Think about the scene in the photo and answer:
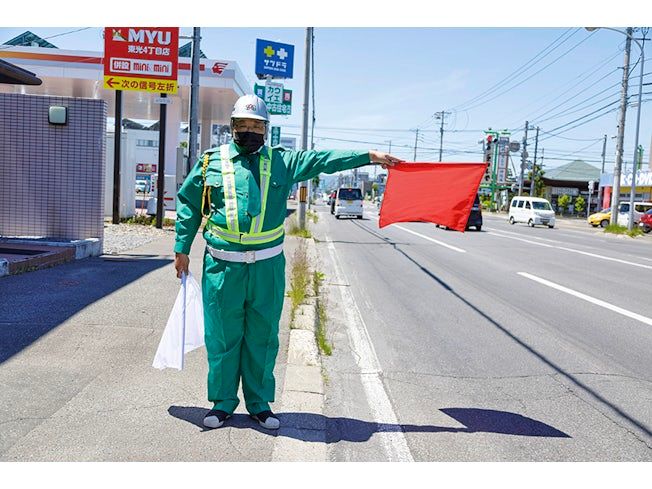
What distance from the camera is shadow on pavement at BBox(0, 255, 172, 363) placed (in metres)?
6.55

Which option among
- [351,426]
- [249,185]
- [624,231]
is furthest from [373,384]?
[624,231]

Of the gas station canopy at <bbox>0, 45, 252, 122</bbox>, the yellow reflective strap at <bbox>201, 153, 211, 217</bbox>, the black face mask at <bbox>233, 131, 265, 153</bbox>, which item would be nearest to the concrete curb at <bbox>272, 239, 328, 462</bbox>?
the yellow reflective strap at <bbox>201, 153, 211, 217</bbox>

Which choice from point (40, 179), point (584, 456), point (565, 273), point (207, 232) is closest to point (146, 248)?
point (40, 179)

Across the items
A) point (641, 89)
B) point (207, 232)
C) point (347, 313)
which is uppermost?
point (641, 89)

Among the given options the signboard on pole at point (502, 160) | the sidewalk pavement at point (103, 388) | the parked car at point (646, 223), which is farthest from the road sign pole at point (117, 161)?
the signboard on pole at point (502, 160)

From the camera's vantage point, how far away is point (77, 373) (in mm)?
5402

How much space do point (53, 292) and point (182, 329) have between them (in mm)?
4566

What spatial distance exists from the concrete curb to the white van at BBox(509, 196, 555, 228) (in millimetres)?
38239

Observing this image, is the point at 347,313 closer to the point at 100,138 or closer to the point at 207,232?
the point at 207,232

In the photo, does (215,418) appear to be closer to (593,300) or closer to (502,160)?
(593,300)

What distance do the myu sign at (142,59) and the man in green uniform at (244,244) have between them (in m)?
14.5

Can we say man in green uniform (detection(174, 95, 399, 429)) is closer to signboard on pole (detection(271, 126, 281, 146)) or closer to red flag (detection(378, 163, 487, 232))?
red flag (detection(378, 163, 487, 232))
